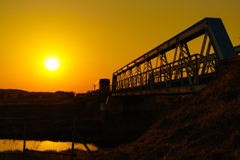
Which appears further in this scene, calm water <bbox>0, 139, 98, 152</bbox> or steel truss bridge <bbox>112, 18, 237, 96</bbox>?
calm water <bbox>0, 139, 98, 152</bbox>

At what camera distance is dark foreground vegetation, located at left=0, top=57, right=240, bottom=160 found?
6748 millimetres

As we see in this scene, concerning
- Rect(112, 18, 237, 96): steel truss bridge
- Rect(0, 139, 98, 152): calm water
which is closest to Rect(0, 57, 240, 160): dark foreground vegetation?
Rect(112, 18, 237, 96): steel truss bridge

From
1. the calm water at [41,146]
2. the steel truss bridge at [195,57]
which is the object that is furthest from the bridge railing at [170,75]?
the calm water at [41,146]

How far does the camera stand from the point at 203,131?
780cm

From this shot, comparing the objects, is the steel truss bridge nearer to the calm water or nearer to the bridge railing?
the bridge railing

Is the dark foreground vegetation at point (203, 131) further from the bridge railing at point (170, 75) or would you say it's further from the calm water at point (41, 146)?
the calm water at point (41, 146)

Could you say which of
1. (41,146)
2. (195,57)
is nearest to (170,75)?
(195,57)

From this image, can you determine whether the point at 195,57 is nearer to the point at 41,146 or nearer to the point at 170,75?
the point at 170,75

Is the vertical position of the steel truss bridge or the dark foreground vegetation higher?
the steel truss bridge

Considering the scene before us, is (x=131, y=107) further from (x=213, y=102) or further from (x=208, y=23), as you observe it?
(x=213, y=102)

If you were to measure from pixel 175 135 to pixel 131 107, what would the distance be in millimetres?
21050

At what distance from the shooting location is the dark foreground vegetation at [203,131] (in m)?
6.75

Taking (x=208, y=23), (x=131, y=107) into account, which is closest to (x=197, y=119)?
(x=208, y=23)

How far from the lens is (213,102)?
9242mm
